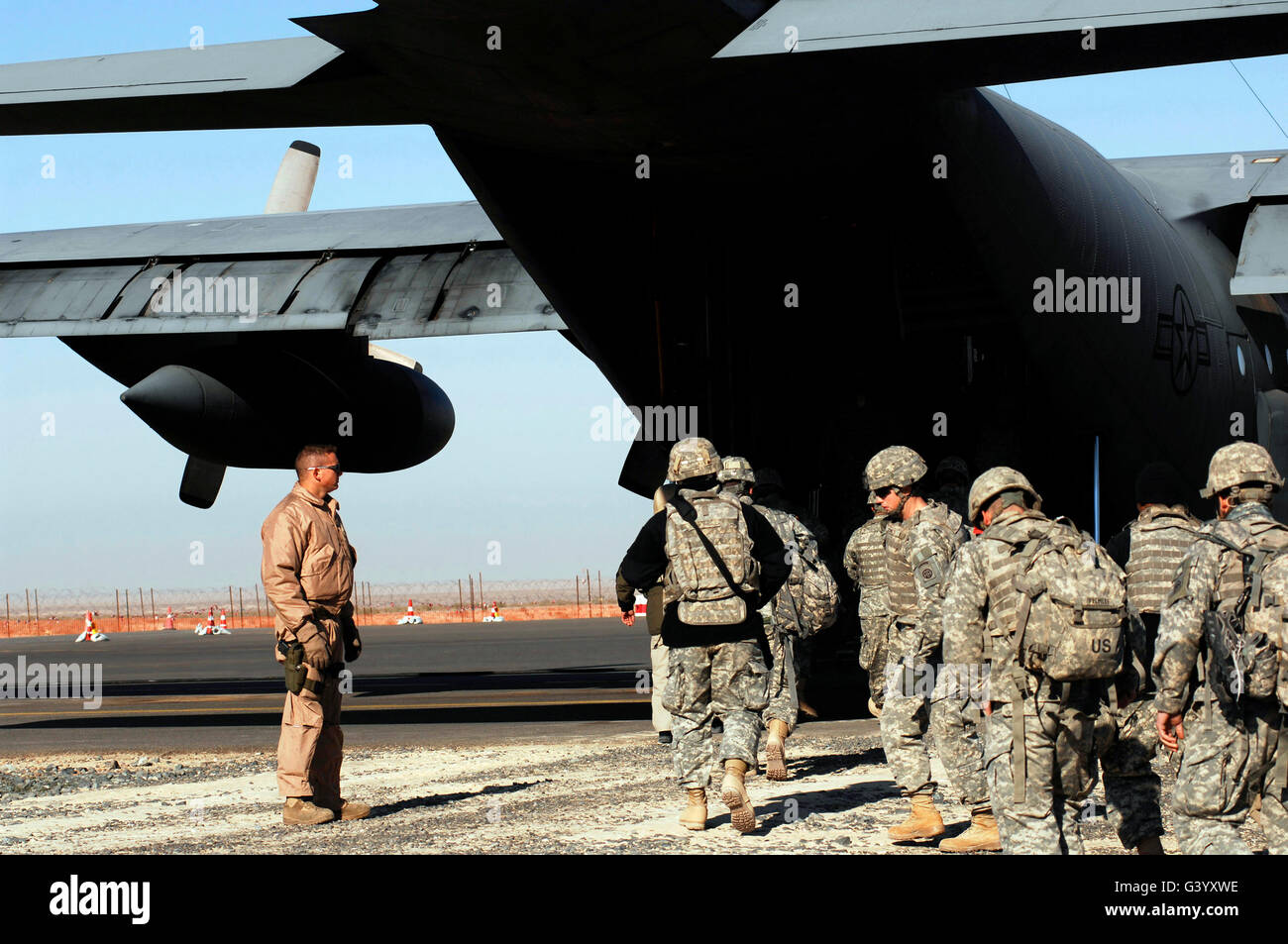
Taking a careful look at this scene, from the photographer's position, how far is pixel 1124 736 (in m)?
6.64

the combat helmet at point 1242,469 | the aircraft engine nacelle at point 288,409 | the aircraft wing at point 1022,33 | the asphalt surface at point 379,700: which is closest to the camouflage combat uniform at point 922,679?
the combat helmet at point 1242,469

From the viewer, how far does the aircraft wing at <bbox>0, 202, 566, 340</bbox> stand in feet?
47.1

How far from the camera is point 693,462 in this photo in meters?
8.23

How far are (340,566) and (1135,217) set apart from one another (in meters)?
8.35

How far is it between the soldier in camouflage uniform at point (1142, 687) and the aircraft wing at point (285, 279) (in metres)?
7.13

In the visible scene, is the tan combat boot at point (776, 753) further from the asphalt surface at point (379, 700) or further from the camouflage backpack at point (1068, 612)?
the camouflage backpack at point (1068, 612)

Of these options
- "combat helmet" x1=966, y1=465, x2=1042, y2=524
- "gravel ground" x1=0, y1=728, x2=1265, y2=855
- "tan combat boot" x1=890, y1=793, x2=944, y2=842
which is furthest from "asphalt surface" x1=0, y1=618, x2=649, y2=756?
"combat helmet" x1=966, y1=465, x2=1042, y2=524

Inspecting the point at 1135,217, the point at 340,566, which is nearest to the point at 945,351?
the point at 1135,217

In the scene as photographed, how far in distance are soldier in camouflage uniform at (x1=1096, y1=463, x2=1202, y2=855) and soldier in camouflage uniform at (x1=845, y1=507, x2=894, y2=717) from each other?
1641 mm

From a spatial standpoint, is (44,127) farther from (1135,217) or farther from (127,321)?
(1135,217)

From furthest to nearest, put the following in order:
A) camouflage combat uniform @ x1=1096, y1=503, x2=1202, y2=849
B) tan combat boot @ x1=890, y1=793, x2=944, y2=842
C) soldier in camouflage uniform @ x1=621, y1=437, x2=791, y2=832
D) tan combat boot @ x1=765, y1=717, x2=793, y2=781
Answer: tan combat boot @ x1=765, y1=717, x2=793, y2=781 → soldier in camouflage uniform @ x1=621, y1=437, x2=791, y2=832 → tan combat boot @ x1=890, y1=793, x2=944, y2=842 → camouflage combat uniform @ x1=1096, y1=503, x2=1202, y2=849
